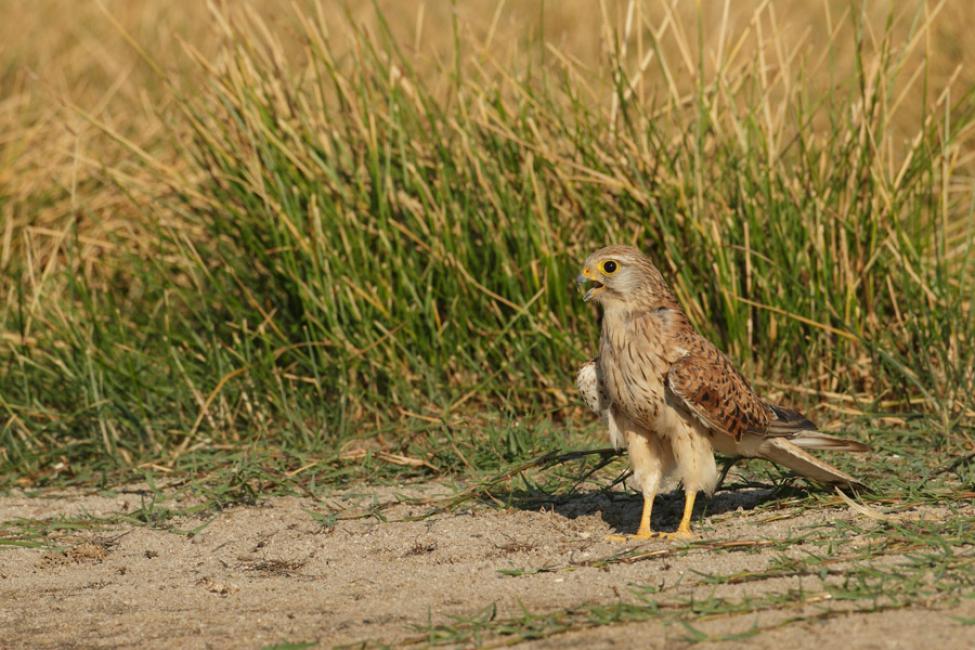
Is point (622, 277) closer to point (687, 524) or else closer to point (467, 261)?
point (687, 524)

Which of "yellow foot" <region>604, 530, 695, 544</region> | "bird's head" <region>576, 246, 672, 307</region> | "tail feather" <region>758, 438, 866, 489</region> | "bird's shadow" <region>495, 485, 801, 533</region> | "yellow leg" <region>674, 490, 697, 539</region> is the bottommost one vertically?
"bird's shadow" <region>495, 485, 801, 533</region>

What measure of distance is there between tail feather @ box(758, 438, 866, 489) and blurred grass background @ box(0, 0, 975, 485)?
94 cm

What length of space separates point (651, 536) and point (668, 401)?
40cm

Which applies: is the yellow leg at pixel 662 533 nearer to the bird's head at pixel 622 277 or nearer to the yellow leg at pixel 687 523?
the yellow leg at pixel 687 523

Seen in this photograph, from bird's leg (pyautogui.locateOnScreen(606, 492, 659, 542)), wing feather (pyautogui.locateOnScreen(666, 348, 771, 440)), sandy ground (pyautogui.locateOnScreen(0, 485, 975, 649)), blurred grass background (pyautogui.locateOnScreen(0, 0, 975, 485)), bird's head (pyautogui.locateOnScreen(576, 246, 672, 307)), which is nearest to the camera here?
sandy ground (pyautogui.locateOnScreen(0, 485, 975, 649))

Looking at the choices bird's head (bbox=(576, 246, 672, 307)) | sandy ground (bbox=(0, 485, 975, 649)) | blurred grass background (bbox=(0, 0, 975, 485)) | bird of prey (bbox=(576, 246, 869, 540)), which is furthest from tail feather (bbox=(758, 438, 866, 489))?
blurred grass background (bbox=(0, 0, 975, 485))

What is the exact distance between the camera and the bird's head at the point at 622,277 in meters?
3.99

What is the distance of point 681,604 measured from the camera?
3.09 m

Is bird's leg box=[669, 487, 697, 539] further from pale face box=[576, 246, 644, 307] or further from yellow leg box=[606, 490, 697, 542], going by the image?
pale face box=[576, 246, 644, 307]

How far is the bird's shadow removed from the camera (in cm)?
425

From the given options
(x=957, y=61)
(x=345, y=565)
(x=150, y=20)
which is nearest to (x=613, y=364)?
(x=345, y=565)

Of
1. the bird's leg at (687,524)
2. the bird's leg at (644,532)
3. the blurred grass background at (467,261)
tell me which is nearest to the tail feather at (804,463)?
the bird's leg at (687,524)

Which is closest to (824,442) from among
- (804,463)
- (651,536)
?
(804,463)

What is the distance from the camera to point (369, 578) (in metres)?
3.71
